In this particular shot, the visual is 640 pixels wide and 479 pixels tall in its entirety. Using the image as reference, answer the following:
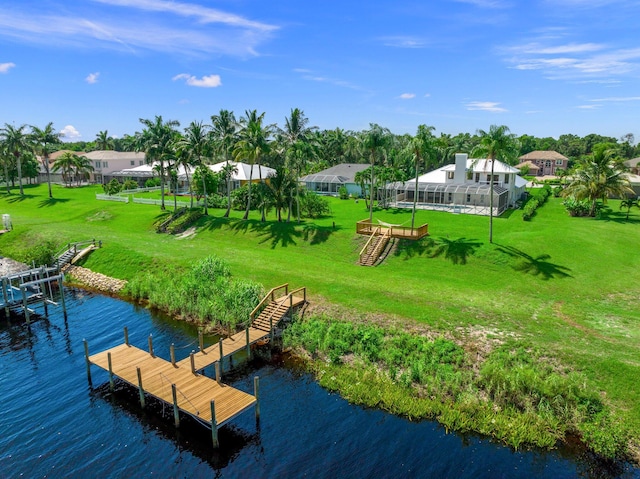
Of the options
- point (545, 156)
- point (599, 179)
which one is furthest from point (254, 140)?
point (545, 156)

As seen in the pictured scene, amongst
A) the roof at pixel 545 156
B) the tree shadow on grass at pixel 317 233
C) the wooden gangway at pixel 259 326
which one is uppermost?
the roof at pixel 545 156

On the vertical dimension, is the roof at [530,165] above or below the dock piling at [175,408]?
above

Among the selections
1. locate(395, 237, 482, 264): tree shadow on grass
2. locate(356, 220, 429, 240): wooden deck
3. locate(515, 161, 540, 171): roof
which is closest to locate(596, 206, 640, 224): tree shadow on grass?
locate(395, 237, 482, 264): tree shadow on grass

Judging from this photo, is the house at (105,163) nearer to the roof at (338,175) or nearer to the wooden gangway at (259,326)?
the roof at (338,175)

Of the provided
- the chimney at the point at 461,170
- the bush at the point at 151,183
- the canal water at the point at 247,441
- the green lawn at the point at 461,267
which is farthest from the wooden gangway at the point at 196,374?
the bush at the point at 151,183

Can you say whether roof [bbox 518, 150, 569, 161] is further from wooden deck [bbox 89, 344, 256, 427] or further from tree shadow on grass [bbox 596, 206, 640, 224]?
wooden deck [bbox 89, 344, 256, 427]

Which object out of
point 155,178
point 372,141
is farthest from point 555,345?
point 155,178

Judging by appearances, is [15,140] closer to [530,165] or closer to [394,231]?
[394,231]
